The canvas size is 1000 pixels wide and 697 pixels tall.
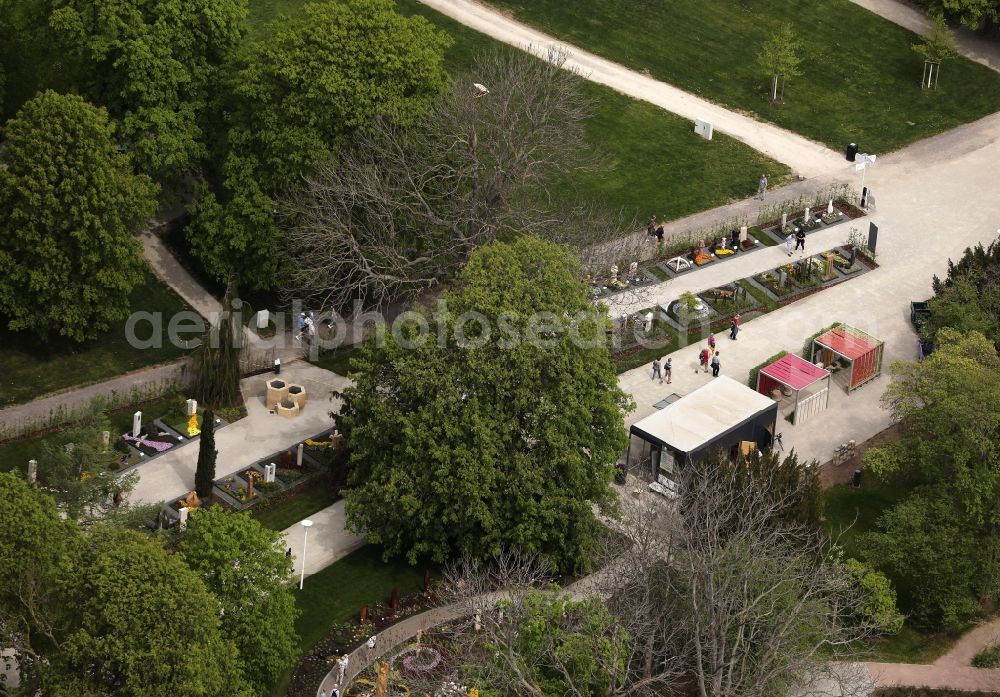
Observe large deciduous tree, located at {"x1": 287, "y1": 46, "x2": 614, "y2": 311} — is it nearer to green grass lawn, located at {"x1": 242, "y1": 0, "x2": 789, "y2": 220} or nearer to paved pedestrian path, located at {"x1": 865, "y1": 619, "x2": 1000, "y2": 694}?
green grass lawn, located at {"x1": 242, "y1": 0, "x2": 789, "y2": 220}

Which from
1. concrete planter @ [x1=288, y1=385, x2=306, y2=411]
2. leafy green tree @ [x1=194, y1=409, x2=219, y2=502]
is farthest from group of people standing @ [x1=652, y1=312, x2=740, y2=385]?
leafy green tree @ [x1=194, y1=409, x2=219, y2=502]

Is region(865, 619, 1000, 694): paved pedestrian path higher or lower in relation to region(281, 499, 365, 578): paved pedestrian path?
lower

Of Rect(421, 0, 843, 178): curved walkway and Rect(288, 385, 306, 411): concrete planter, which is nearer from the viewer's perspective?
Rect(288, 385, 306, 411): concrete planter

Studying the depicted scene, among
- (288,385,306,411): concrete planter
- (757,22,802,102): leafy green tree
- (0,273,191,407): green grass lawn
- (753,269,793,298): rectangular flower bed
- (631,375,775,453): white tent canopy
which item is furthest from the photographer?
(757,22,802,102): leafy green tree

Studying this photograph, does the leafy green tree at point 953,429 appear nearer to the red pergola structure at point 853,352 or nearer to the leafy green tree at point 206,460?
the red pergola structure at point 853,352

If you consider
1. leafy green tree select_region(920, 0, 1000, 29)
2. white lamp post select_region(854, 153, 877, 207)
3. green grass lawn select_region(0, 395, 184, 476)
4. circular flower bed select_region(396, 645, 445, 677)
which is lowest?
circular flower bed select_region(396, 645, 445, 677)

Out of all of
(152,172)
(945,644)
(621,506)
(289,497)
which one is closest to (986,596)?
(945,644)

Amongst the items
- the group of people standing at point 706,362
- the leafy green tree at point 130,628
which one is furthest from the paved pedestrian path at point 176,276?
the leafy green tree at point 130,628

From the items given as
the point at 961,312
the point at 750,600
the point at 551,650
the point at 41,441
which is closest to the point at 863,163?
the point at 961,312
